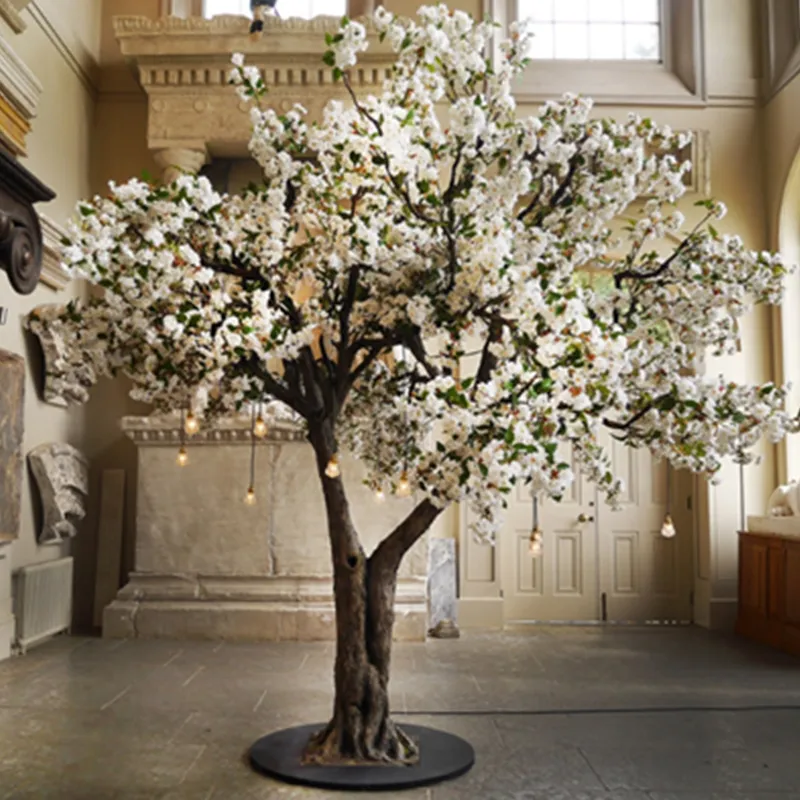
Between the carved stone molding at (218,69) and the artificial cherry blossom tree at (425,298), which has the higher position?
the carved stone molding at (218,69)

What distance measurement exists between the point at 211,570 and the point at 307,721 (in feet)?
8.82

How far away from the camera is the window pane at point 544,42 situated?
822cm

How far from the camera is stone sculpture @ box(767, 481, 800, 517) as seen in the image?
21.9 ft

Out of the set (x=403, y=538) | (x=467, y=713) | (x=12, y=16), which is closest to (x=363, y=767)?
(x=403, y=538)

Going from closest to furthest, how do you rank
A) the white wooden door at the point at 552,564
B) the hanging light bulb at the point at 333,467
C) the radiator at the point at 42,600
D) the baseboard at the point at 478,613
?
the hanging light bulb at the point at 333,467 → the radiator at the point at 42,600 → the baseboard at the point at 478,613 → the white wooden door at the point at 552,564

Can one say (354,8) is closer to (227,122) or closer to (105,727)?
(227,122)

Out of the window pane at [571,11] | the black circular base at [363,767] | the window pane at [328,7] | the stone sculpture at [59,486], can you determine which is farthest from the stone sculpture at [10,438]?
the window pane at [571,11]

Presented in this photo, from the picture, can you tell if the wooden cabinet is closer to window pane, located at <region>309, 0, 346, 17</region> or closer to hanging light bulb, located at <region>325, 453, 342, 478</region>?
hanging light bulb, located at <region>325, 453, 342, 478</region>

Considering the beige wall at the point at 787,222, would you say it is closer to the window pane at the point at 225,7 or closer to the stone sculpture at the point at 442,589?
the stone sculpture at the point at 442,589

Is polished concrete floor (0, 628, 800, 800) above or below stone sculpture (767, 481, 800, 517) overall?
below

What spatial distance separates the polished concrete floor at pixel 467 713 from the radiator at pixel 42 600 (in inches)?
5.6

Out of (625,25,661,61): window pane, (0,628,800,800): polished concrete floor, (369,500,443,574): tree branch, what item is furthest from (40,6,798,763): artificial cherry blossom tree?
(625,25,661,61): window pane

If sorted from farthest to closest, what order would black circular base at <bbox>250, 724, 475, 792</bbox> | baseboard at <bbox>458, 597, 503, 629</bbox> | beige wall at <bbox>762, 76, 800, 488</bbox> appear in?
baseboard at <bbox>458, 597, 503, 629</bbox> → beige wall at <bbox>762, 76, 800, 488</bbox> → black circular base at <bbox>250, 724, 475, 792</bbox>

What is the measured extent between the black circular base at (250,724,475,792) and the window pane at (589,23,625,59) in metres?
6.21
